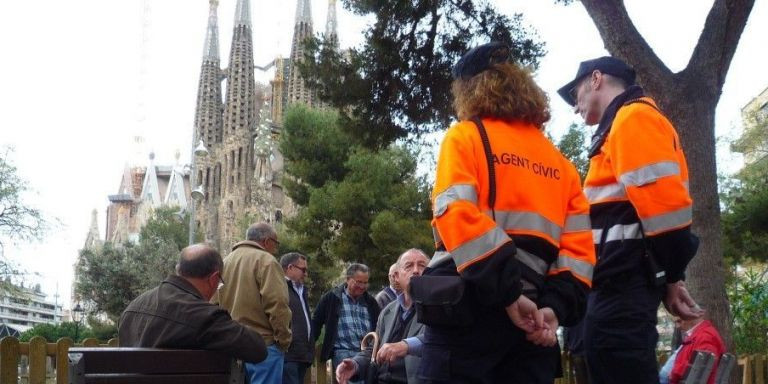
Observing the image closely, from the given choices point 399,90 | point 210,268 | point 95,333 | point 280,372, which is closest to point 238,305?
point 280,372

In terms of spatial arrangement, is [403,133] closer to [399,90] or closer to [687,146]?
[399,90]

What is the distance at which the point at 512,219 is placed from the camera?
3289mm

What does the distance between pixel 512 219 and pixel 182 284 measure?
2.15 m

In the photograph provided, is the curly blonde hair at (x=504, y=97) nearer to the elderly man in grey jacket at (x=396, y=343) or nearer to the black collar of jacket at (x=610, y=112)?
the black collar of jacket at (x=610, y=112)

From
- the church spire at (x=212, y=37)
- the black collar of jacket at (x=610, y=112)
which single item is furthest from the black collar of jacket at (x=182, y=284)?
the church spire at (x=212, y=37)

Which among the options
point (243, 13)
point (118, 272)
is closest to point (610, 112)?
point (118, 272)

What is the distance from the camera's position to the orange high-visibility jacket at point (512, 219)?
3064mm

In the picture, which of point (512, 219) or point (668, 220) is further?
point (668, 220)

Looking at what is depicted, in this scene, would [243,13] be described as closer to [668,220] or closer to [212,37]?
[212,37]

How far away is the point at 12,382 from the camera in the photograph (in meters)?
8.34

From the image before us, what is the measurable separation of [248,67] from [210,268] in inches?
3090

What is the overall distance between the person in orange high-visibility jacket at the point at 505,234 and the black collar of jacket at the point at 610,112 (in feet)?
2.46

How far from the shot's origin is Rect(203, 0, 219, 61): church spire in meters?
88.6

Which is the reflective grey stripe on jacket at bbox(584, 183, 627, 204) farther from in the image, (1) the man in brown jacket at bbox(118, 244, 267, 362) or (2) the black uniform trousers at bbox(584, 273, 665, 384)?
(1) the man in brown jacket at bbox(118, 244, 267, 362)
